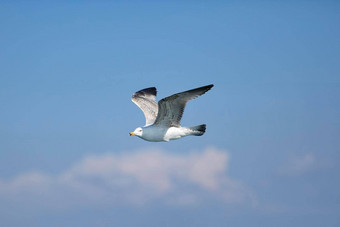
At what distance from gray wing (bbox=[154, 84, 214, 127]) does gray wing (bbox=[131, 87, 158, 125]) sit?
7.89 feet

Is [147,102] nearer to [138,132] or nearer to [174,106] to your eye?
[138,132]

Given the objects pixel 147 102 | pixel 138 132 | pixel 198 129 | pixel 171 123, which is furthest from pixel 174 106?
pixel 147 102

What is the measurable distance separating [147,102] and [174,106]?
5.20 metres

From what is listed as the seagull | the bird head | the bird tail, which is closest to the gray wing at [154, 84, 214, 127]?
the seagull

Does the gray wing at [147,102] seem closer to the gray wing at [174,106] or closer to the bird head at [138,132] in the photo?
the bird head at [138,132]

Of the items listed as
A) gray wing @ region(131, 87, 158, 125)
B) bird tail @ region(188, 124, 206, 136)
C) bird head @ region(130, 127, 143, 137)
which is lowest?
bird tail @ region(188, 124, 206, 136)

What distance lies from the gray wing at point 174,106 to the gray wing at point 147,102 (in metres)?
2.41

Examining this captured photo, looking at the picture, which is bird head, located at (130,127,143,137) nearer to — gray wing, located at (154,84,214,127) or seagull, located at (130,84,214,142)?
seagull, located at (130,84,214,142)

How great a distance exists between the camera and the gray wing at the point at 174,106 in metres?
16.4

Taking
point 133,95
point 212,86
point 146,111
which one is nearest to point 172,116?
point 212,86

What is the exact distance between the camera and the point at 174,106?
1719cm

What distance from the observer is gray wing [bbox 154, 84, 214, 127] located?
16438 millimetres

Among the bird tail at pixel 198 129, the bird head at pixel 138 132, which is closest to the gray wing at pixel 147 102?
the bird head at pixel 138 132

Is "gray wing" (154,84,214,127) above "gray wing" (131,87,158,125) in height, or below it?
below
